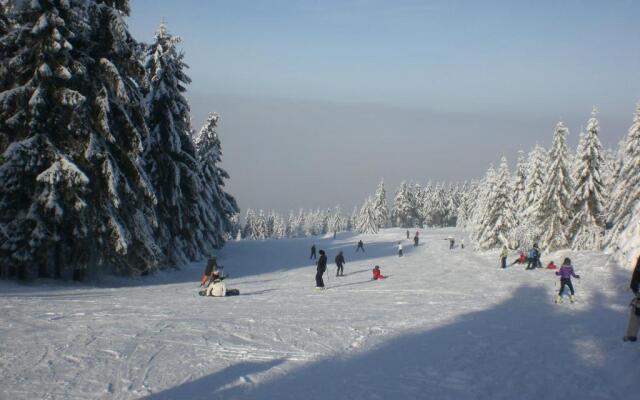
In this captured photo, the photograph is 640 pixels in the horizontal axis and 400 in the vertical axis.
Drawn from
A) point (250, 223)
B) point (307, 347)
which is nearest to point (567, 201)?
point (307, 347)

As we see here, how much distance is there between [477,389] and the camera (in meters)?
8.17

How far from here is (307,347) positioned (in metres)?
10.1

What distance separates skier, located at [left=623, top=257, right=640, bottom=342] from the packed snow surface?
339mm

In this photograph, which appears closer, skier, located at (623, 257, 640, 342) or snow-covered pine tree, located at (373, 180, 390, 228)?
skier, located at (623, 257, 640, 342)

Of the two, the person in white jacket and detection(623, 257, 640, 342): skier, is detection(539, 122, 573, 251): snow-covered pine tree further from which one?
the person in white jacket

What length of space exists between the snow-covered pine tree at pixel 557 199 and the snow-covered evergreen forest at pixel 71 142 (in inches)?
1361

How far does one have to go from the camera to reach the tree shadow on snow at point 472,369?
7.61m

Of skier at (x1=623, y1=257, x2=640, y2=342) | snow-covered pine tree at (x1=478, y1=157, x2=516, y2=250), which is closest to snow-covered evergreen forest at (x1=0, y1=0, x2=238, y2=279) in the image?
skier at (x1=623, y1=257, x2=640, y2=342)

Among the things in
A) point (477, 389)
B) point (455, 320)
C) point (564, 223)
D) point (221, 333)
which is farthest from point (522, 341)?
point (564, 223)

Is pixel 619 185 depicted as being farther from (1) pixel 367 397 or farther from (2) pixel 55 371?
(2) pixel 55 371

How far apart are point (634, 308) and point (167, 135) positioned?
25.4 m

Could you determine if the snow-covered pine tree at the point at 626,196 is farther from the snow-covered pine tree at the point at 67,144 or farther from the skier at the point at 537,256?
the snow-covered pine tree at the point at 67,144

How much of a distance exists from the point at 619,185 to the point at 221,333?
33793 mm

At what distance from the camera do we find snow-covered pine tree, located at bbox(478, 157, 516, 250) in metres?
47.1
